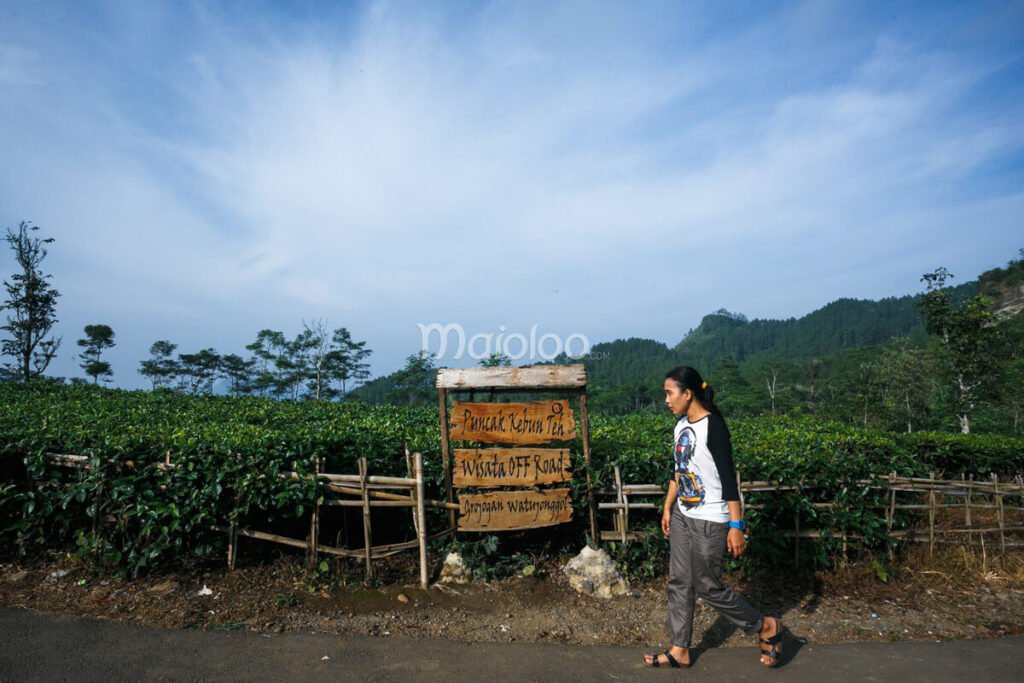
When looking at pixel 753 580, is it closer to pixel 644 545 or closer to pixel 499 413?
pixel 644 545

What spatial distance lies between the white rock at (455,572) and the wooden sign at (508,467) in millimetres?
619

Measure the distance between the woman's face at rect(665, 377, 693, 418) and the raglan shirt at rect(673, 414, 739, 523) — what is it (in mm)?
126

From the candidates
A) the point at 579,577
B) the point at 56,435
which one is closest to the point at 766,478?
the point at 579,577

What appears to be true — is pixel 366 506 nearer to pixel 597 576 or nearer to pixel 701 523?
pixel 597 576

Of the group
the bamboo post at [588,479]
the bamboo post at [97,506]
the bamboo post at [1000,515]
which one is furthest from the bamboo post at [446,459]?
the bamboo post at [1000,515]

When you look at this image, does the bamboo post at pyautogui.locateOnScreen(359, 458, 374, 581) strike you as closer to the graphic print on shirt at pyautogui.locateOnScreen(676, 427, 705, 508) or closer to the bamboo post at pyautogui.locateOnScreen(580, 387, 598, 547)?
the bamboo post at pyautogui.locateOnScreen(580, 387, 598, 547)

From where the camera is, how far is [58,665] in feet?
11.4

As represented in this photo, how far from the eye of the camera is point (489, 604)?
180 inches

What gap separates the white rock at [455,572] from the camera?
4.82 m

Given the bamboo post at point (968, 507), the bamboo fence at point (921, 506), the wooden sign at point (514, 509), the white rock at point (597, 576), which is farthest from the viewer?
the bamboo post at point (968, 507)

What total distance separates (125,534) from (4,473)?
5.21 ft

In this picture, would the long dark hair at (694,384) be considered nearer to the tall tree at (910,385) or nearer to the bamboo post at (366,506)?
the bamboo post at (366,506)

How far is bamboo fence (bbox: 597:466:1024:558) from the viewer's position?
5.15m

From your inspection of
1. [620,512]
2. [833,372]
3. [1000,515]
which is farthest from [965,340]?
[833,372]
